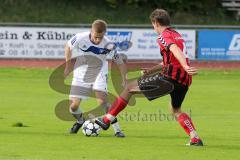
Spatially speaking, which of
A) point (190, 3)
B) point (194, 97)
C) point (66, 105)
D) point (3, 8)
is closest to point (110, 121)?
point (66, 105)

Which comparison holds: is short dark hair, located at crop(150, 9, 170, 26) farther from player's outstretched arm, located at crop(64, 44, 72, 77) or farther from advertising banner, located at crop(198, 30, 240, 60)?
advertising banner, located at crop(198, 30, 240, 60)

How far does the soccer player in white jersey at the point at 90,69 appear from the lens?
13.4m

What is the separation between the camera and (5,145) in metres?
11.5

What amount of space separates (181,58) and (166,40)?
18.4 inches

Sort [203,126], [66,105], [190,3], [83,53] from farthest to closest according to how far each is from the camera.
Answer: [190,3] → [66,105] → [203,126] → [83,53]

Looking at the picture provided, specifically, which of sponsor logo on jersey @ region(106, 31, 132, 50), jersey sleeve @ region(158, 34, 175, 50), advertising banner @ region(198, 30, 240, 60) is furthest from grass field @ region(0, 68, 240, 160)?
sponsor logo on jersey @ region(106, 31, 132, 50)

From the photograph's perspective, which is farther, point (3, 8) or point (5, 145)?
point (3, 8)

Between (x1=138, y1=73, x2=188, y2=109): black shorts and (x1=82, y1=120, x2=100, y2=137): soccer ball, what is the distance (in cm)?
140

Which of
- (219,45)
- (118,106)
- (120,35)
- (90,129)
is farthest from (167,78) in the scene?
(219,45)

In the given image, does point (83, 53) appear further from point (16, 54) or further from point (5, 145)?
point (16, 54)

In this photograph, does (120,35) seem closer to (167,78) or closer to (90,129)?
(90,129)

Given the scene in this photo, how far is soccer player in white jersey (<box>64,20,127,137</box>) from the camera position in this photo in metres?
13.4

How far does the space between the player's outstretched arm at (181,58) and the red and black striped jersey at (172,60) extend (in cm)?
17

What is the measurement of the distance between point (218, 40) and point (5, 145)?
24115mm
